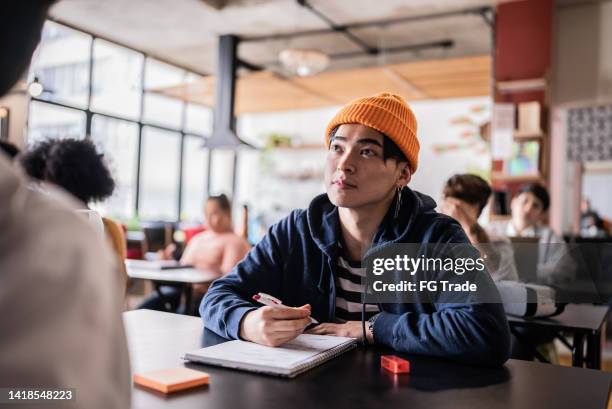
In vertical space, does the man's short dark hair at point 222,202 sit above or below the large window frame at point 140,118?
below

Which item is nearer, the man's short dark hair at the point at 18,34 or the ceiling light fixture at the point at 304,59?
the man's short dark hair at the point at 18,34

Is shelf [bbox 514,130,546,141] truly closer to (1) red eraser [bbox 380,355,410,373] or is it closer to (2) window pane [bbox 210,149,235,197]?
(1) red eraser [bbox 380,355,410,373]

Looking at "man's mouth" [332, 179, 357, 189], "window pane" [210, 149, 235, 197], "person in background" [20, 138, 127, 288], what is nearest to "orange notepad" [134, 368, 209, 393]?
"man's mouth" [332, 179, 357, 189]

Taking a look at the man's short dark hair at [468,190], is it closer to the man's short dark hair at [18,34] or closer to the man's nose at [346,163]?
the man's nose at [346,163]

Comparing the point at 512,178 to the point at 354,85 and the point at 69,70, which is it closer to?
the point at 354,85

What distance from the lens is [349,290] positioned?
1.57 m

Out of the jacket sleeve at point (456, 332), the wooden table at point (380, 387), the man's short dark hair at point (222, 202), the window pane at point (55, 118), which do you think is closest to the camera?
the wooden table at point (380, 387)

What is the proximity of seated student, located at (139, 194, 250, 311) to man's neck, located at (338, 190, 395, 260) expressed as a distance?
242 centimetres

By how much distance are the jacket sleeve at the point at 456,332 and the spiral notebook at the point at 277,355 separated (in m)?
0.10

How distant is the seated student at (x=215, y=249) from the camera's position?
157 inches

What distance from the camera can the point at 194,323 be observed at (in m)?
1.53

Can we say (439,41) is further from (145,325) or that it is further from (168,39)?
(145,325)

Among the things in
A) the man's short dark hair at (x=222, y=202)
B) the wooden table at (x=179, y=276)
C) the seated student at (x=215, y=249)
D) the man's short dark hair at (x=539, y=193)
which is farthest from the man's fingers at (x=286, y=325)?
the man's short dark hair at (x=539, y=193)

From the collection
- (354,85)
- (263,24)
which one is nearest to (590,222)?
(354,85)
